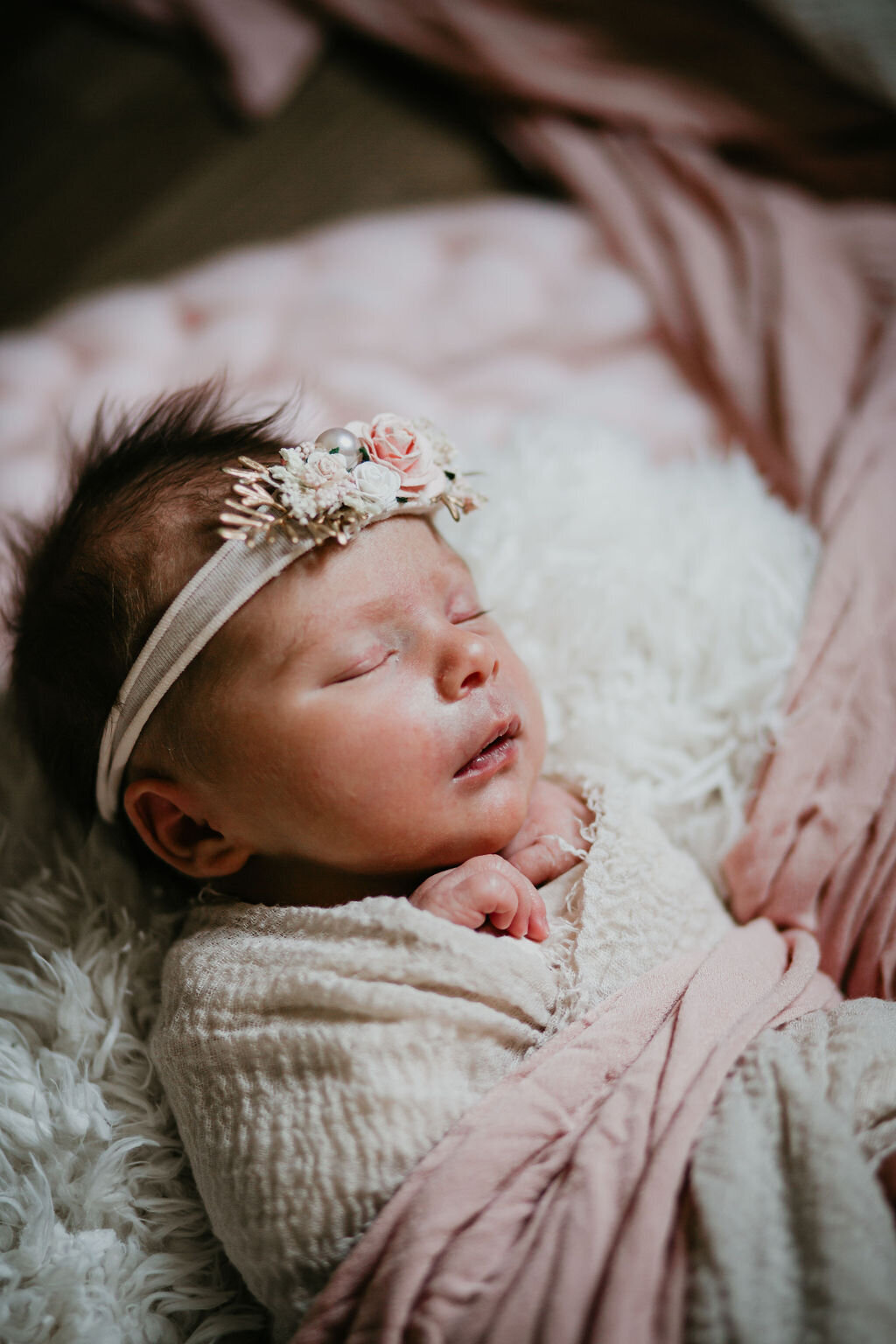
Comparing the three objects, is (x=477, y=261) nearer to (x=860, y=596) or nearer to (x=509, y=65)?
(x=509, y=65)

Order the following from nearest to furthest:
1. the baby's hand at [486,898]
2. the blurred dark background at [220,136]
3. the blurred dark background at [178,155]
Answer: the baby's hand at [486,898], the blurred dark background at [220,136], the blurred dark background at [178,155]

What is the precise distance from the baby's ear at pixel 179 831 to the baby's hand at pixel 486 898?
0.22 m

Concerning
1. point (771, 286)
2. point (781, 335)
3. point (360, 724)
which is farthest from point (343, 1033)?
point (771, 286)

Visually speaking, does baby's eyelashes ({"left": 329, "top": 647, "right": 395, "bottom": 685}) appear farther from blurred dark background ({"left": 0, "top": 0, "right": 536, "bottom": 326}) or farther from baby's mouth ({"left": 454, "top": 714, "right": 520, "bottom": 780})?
blurred dark background ({"left": 0, "top": 0, "right": 536, "bottom": 326})

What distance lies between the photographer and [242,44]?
2168mm

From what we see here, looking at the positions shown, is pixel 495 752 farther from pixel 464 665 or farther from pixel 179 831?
pixel 179 831

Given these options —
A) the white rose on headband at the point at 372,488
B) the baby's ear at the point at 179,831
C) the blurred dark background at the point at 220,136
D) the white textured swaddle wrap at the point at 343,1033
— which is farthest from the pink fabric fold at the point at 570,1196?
the blurred dark background at the point at 220,136

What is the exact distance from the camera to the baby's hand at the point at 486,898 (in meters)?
1.01

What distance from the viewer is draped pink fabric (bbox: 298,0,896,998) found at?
116 cm

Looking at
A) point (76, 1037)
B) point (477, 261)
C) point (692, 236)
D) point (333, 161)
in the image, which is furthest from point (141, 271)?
point (76, 1037)

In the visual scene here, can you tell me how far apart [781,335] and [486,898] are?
115 cm

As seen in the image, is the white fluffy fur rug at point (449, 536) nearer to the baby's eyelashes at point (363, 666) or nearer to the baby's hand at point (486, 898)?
the baby's hand at point (486, 898)

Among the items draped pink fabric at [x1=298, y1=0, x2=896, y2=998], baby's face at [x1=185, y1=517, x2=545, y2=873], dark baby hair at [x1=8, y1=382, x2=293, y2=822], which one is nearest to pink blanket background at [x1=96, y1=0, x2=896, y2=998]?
draped pink fabric at [x1=298, y1=0, x2=896, y2=998]

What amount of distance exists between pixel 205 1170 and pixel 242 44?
232 centimetres
